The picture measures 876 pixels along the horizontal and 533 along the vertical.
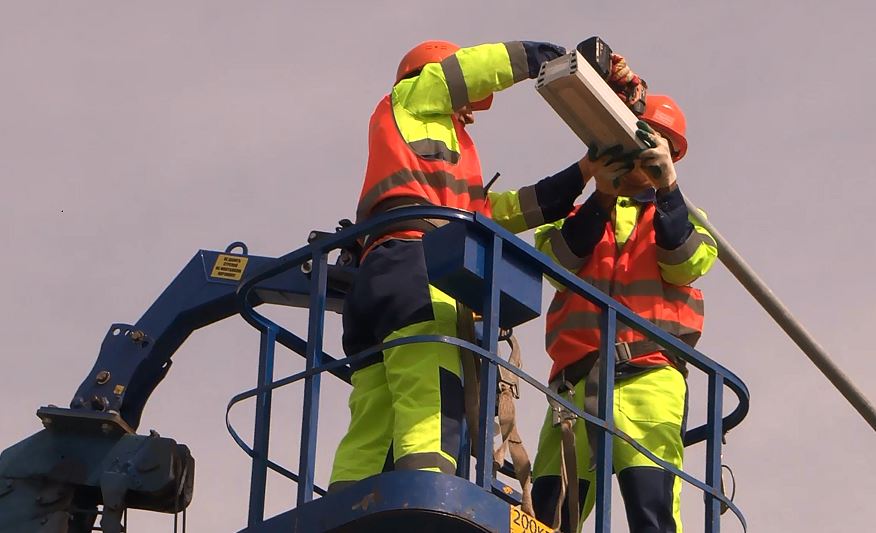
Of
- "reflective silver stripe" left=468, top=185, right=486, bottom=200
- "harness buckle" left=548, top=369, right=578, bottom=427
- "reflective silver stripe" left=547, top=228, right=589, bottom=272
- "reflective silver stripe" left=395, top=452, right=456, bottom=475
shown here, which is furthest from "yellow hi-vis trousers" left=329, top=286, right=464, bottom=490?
"reflective silver stripe" left=547, top=228, right=589, bottom=272

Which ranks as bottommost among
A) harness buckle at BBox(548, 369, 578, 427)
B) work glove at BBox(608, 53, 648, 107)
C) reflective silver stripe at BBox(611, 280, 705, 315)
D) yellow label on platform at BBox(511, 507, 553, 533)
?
yellow label on platform at BBox(511, 507, 553, 533)

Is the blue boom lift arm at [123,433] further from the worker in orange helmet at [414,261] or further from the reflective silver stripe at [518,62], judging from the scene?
the reflective silver stripe at [518,62]

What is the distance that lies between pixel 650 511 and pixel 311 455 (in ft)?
6.07

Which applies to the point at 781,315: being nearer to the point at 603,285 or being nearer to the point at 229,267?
the point at 603,285

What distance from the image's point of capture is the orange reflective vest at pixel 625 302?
32.4ft

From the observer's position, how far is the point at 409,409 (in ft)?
27.3

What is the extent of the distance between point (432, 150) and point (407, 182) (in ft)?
0.76

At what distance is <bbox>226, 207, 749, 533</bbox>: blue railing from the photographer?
26.8 feet

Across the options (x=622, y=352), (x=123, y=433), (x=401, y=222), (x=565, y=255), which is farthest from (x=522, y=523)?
(x=123, y=433)

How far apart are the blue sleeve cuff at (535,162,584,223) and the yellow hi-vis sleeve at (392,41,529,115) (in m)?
0.90

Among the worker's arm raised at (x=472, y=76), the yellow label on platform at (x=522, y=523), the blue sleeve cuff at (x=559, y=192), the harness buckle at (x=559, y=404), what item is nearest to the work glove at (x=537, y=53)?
the worker's arm raised at (x=472, y=76)

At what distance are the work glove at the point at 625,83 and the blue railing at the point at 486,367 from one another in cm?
142

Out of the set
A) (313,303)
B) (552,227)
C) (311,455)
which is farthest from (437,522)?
(552,227)

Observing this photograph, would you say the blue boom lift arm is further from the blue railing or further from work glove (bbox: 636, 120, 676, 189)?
work glove (bbox: 636, 120, 676, 189)
